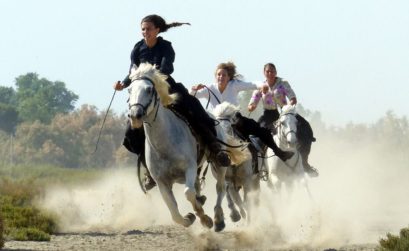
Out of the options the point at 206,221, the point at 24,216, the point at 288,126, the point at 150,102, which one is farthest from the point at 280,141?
the point at 150,102

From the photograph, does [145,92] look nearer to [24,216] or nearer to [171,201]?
[171,201]

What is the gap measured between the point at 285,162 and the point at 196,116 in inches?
216

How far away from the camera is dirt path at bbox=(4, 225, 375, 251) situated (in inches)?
646

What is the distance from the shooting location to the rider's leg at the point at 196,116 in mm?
14748

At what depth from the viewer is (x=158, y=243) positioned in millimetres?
18219

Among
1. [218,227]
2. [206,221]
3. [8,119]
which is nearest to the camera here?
[206,221]

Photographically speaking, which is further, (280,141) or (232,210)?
(280,141)

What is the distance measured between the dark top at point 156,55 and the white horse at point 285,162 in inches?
208

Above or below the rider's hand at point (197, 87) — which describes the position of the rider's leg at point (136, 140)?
below

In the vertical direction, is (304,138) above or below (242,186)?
above

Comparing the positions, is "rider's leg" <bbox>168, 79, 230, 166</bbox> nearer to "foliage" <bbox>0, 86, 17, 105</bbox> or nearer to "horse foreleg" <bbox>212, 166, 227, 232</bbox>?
"horse foreleg" <bbox>212, 166, 227, 232</bbox>

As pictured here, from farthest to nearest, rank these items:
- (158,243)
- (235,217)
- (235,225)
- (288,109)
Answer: (235,225) < (288,109) < (158,243) < (235,217)

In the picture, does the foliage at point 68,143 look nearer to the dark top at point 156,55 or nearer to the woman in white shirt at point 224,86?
the woman in white shirt at point 224,86

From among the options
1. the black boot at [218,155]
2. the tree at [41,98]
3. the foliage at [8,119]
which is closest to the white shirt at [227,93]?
the black boot at [218,155]
